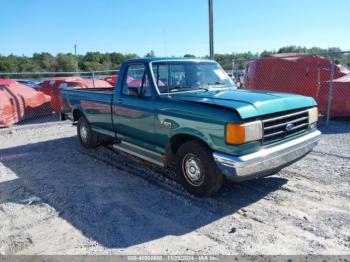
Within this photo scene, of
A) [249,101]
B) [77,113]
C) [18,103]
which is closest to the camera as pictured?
[249,101]

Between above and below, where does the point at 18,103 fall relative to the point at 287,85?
below

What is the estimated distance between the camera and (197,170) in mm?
4246

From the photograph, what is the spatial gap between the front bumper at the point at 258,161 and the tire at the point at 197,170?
0.21 metres

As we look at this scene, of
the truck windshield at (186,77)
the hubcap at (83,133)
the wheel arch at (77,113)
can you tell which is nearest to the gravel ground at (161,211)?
the hubcap at (83,133)

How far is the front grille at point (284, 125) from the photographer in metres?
3.91

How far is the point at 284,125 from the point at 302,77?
6.74 metres

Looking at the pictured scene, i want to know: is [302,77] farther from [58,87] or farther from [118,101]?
[58,87]

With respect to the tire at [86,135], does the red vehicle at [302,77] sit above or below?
above

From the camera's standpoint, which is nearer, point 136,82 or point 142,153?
point 142,153

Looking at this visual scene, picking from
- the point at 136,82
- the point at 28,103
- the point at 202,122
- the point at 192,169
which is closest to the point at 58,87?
the point at 28,103

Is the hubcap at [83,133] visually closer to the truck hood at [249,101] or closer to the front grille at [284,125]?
the truck hood at [249,101]

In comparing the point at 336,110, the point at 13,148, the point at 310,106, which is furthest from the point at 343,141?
the point at 13,148

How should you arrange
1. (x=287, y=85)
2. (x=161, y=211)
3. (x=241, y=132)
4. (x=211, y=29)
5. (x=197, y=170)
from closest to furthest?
(x=241, y=132) < (x=161, y=211) < (x=197, y=170) < (x=287, y=85) < (x=211, y=29)

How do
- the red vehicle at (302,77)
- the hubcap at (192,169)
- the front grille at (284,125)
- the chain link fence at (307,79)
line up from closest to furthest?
the front grille at (284,125) < the hubcap at (192,169) < the chain link fence at (307,79) < the red vehicle at (302,77)
